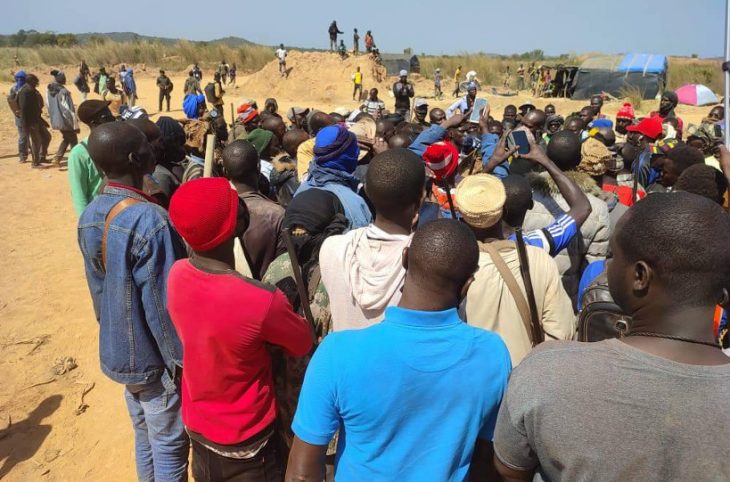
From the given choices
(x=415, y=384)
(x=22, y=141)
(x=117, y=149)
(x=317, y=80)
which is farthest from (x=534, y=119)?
(x=317, y=80)

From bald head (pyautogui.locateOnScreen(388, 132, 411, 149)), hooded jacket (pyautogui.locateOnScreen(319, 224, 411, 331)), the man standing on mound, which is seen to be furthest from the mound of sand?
hooded jacket (pyautogui.locateOnScreen(319, 224, 411, 331))

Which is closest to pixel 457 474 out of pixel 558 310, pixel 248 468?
pixel 558 310

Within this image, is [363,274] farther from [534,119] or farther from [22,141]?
[22,141]

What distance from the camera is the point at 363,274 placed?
2.17 m

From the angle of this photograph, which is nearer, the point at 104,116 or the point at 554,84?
the point at 104,116

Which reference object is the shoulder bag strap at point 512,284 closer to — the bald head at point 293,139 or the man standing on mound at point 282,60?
the bald head at point 293,139

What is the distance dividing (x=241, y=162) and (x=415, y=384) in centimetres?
232

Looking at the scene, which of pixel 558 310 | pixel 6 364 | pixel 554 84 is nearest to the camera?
pixel 558 310

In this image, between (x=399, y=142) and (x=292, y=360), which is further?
(x=399, y=142)

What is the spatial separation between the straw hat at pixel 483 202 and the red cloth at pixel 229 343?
3.04 ft

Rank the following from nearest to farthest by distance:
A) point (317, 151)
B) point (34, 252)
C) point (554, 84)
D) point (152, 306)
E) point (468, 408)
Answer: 1. point (468, 408)
2. point (152, 306)
3. point (317, 151)
4. point (34, 252)
5. point (554, 84)

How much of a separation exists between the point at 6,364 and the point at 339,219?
388 centimetres

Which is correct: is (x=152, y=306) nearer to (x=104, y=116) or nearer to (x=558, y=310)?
(x=558, y=310)

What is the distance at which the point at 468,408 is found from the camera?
1551 millimetres
